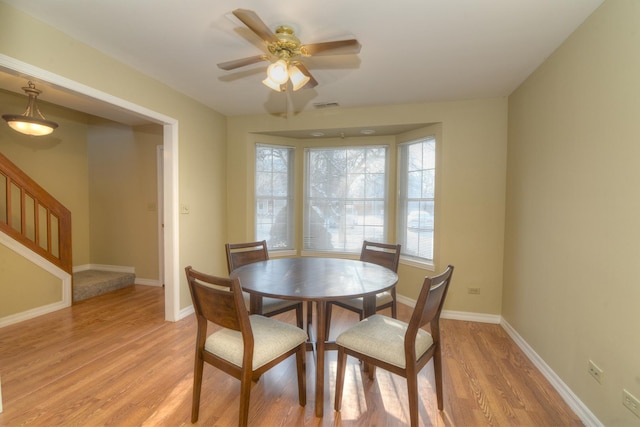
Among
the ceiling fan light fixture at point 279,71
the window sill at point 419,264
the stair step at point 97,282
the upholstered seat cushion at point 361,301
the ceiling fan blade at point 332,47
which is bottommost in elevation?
the stair step at point 97,282

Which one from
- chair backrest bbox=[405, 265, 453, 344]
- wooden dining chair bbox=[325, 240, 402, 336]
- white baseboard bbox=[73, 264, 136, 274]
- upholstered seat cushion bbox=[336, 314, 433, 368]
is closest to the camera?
chair backrest bbox=[405, 265, 453, 344]

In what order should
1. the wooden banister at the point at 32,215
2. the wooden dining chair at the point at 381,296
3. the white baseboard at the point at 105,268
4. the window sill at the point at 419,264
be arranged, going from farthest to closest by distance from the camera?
the white baseboard at the point at 105,268
the window sill at the point at 419,264
the wooden banister at the point at 32,215
the wooden dining chair at the point at 381,296

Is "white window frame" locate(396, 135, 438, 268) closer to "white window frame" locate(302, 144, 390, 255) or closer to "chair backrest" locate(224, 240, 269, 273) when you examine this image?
"white window frame" locate(302, 144, 390, 255)

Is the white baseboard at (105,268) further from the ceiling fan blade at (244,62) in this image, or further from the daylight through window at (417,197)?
the daylight through window at (417,197)

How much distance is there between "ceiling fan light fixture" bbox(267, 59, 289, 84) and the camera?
1.77 metres

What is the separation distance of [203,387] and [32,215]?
363 centimetres

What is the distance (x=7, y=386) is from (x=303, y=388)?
6.54ft

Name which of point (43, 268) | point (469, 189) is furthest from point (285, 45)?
point (43, 268)

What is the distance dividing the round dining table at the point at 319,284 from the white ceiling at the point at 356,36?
167cm

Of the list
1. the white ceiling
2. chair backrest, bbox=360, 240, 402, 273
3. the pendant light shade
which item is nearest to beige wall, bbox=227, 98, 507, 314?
the white ceiling

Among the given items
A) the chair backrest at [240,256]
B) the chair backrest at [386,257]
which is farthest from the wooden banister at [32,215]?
the chair backrest at [386,257]

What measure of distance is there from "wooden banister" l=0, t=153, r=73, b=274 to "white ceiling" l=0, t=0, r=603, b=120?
99 centimetres

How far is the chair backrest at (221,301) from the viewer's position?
1.45m

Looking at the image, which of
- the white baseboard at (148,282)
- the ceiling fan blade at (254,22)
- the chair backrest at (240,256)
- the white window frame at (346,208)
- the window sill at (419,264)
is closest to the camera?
the ceiling fan blade at (254,22)
